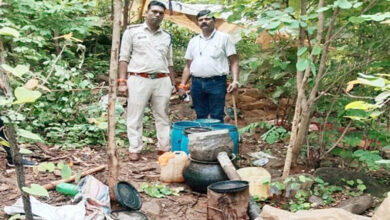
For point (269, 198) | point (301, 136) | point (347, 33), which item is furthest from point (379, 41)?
point (269, 198)

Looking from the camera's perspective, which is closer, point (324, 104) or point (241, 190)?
point (241, 190)

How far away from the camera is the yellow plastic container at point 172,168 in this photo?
4324mm

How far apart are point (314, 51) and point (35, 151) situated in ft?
11.1

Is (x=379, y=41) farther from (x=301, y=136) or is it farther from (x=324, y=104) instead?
(x=301, y=136)

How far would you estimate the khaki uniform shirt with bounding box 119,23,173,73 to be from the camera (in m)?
4.91

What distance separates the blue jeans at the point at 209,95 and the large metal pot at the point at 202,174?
1.45 metres

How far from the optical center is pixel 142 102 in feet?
16.4

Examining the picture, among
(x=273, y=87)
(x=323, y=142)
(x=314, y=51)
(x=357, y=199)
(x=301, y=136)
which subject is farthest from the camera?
(x=273, y=87)

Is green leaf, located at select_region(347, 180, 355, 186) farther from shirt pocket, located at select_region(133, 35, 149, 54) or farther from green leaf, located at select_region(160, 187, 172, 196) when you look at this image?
shirt pocket, located at select_region(133, 35, 149, 54)

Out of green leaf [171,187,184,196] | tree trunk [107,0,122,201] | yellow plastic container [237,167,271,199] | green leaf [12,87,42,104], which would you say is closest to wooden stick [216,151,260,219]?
yellow plastic container [237,167,271,199]

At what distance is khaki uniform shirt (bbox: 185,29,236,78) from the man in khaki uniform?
0.47 m

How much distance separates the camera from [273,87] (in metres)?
6.75

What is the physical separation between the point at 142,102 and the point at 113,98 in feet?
5.69

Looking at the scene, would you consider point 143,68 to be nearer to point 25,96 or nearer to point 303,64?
point 303,64
